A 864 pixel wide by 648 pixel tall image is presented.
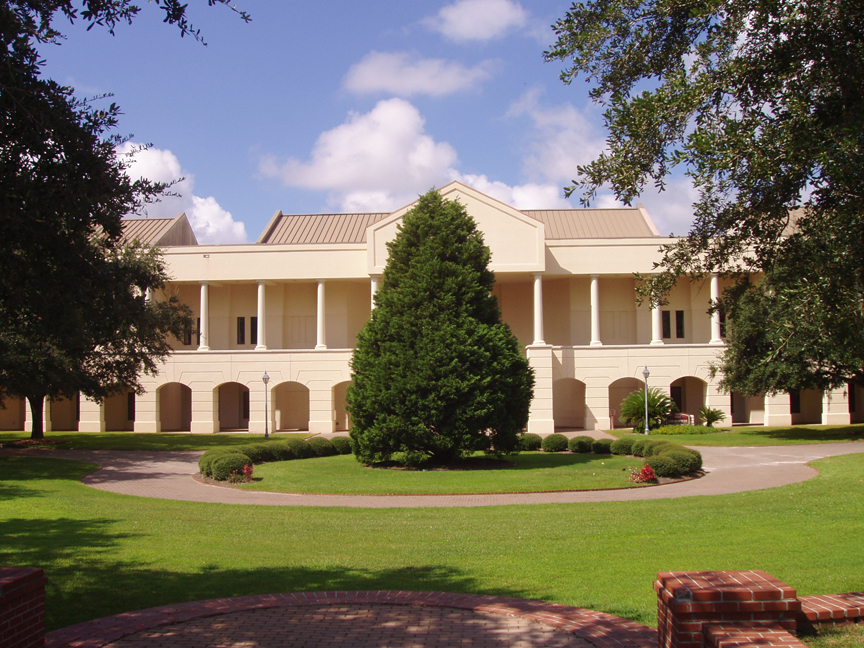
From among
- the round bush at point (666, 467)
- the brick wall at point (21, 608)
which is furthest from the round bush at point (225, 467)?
the brick wall at point (21, 608)

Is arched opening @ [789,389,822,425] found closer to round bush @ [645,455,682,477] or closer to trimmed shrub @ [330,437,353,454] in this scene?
round bush @ [645,455,682,477]

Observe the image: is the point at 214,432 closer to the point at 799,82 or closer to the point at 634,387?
the point at 634,387

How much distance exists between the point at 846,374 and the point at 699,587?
3254 cm

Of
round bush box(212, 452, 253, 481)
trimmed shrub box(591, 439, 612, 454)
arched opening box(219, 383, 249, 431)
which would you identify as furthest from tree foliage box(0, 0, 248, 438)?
arched opening box(219, 383, 249, 431)

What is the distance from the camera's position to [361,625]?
6.94m

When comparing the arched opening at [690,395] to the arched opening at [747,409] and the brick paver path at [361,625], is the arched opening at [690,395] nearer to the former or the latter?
the arched opening at [747,409]

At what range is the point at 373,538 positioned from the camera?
1212 cm

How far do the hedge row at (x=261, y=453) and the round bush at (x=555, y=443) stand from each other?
7.77m

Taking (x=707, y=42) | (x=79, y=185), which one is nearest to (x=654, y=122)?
(x=707, y=42)

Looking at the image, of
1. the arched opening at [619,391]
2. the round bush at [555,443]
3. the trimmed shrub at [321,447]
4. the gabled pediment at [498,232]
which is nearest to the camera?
the trimmed shrub at [321,447]

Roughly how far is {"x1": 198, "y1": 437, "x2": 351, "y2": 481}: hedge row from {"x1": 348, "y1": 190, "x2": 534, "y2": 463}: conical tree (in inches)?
143

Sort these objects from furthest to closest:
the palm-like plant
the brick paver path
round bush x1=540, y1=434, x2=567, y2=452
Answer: the palm-like plant, round bush x1=540, y1=434, x2=567, y2=452, the brick paver path

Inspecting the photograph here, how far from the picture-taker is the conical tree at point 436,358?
22.9 meters

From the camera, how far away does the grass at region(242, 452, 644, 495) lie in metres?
19.3
